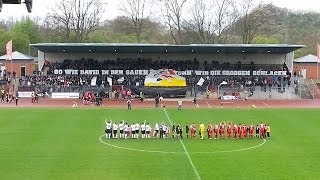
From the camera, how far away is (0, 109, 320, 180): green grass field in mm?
22109

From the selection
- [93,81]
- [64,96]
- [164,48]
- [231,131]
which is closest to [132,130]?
[231,131]

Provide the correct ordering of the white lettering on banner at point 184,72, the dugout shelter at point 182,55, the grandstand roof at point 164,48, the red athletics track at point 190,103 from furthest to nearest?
the dugout shelter at point 182,55
the white lettering on banner at point 184,72
the grandstand roof at point 164,48
the red athletics track at point 190,103

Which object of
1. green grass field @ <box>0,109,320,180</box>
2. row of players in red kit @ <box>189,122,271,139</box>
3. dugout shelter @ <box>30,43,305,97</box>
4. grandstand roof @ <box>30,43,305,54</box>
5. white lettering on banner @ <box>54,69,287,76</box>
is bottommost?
green grass field @ <box>0,109,320,180</box>

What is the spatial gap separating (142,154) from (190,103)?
27.3 metres

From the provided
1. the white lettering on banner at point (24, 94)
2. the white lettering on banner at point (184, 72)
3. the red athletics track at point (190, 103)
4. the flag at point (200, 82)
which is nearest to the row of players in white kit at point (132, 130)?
the red athletics track at point (190, 103)

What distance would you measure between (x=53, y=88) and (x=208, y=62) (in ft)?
64.5

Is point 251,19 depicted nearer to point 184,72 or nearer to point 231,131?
point 184,72

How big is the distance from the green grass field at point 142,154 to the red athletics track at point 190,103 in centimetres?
1052

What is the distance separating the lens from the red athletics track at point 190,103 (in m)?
50.4

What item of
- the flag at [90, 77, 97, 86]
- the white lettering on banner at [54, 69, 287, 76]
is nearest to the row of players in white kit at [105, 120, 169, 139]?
the flag at [90, 77, 97, 86]

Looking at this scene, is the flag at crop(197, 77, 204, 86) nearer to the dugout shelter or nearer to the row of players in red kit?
the dugout shelter

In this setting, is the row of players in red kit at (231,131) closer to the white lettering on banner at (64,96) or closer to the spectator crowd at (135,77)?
the white lettering on banner at (64,96)

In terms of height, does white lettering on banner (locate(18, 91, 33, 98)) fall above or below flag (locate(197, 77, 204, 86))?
below

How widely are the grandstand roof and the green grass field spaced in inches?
862
